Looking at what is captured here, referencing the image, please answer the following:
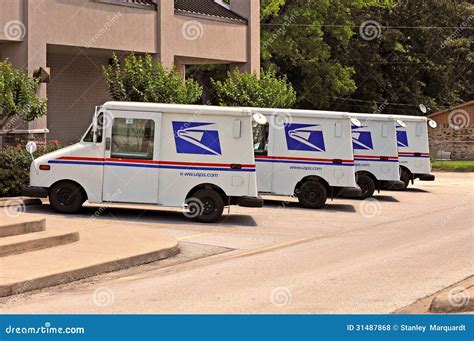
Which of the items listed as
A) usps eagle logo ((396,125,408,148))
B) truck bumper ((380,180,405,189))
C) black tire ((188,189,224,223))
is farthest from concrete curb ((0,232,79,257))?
usps eagle logo ((396,125,408,148))

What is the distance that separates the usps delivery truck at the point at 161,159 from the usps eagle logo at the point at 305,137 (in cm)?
353

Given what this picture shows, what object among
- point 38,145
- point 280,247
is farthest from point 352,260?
point 38,145

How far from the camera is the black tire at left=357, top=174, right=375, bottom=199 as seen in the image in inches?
1003

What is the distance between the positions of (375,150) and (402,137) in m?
3.18

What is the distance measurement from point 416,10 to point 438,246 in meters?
45.2

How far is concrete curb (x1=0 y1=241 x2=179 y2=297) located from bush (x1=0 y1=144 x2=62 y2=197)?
7.18 m

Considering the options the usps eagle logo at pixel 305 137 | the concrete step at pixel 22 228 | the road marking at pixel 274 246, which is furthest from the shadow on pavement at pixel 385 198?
the concrete step at pixel 22 228

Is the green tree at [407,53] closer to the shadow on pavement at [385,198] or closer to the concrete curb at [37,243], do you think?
the shadow on pavement at [385,198]

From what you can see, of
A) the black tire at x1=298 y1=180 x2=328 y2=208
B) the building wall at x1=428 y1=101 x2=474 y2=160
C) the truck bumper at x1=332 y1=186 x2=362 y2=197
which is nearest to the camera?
→ the truck bumper at x1=332 y1=186 x2=362 y2=197

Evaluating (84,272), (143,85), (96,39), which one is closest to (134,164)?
(84,272)

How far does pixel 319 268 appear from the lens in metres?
12.5

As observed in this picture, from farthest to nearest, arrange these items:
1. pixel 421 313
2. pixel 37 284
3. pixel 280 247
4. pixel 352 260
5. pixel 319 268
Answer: pixel 280 247, pixel 352 260, pixel 319 268, pixel 37 284, pixel 421 313

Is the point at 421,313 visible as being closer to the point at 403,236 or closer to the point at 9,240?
the point at 9,240

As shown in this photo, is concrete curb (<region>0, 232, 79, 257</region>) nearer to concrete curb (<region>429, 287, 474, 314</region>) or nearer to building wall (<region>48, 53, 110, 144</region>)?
concrete curb (<region>429, 287, 474, 314</region>)
